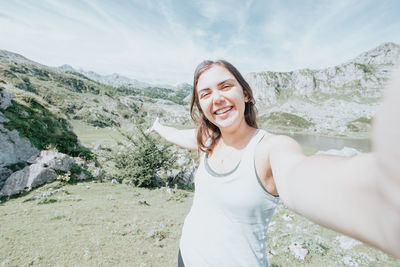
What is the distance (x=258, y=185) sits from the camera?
69.6 inches

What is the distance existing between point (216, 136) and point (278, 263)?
4453 mm

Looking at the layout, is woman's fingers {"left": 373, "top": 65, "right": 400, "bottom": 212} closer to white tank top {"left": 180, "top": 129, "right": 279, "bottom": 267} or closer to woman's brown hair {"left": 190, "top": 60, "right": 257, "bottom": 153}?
white tank top {"left": 180, "top": 129, "right": 279, "bottom": 267}

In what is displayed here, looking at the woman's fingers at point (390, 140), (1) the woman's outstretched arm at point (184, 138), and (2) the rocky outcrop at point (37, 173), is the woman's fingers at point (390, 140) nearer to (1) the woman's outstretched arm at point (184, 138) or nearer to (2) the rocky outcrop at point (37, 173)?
(1) the woman's outstretched arm at point (184, 138)

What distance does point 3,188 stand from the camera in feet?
26.8

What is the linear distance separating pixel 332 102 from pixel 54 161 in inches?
7902

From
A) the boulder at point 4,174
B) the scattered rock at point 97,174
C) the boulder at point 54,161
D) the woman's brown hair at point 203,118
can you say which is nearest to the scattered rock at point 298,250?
the woman's brown hair at point 203,118

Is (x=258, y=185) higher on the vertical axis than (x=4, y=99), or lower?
lower

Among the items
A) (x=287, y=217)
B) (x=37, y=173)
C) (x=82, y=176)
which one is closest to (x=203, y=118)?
(x=287, y=217)

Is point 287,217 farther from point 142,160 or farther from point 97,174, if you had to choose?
point 97,174

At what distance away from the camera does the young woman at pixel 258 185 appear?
31.6 inches

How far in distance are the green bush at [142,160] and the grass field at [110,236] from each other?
2.96m

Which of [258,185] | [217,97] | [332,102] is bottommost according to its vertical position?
[258,185]

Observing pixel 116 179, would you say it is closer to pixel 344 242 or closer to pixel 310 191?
pixel 344 242

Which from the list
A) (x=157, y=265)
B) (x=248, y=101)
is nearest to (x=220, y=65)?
(x=248, y=101)
